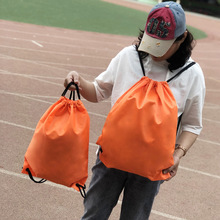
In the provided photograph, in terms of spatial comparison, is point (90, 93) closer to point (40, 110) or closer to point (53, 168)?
point (53, 168)

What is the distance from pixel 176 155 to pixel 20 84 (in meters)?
5.36

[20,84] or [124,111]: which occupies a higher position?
[124,111]

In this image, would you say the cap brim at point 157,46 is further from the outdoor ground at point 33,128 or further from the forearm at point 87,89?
the outdoor ground at point 33,128

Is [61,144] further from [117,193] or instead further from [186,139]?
[186,139]

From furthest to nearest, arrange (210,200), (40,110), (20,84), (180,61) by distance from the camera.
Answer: (20,84) → (40,110) → (210,200) → (180,61)

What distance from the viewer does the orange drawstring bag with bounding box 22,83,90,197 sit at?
7.86ft

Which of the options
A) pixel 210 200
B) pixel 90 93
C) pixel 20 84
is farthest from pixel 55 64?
pixel 90 93

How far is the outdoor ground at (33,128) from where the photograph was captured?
159 inches

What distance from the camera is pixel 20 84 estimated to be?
24.7 ft

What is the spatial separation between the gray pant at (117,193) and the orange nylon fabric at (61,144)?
131 mm

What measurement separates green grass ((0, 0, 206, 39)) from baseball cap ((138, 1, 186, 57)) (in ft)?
44.5

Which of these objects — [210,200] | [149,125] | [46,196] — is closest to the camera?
[149,125]

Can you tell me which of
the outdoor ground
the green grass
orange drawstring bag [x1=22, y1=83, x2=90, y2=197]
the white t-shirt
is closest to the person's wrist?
the white t-shirt

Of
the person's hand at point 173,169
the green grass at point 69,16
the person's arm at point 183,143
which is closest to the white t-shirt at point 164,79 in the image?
the person's arm at point 183,143
